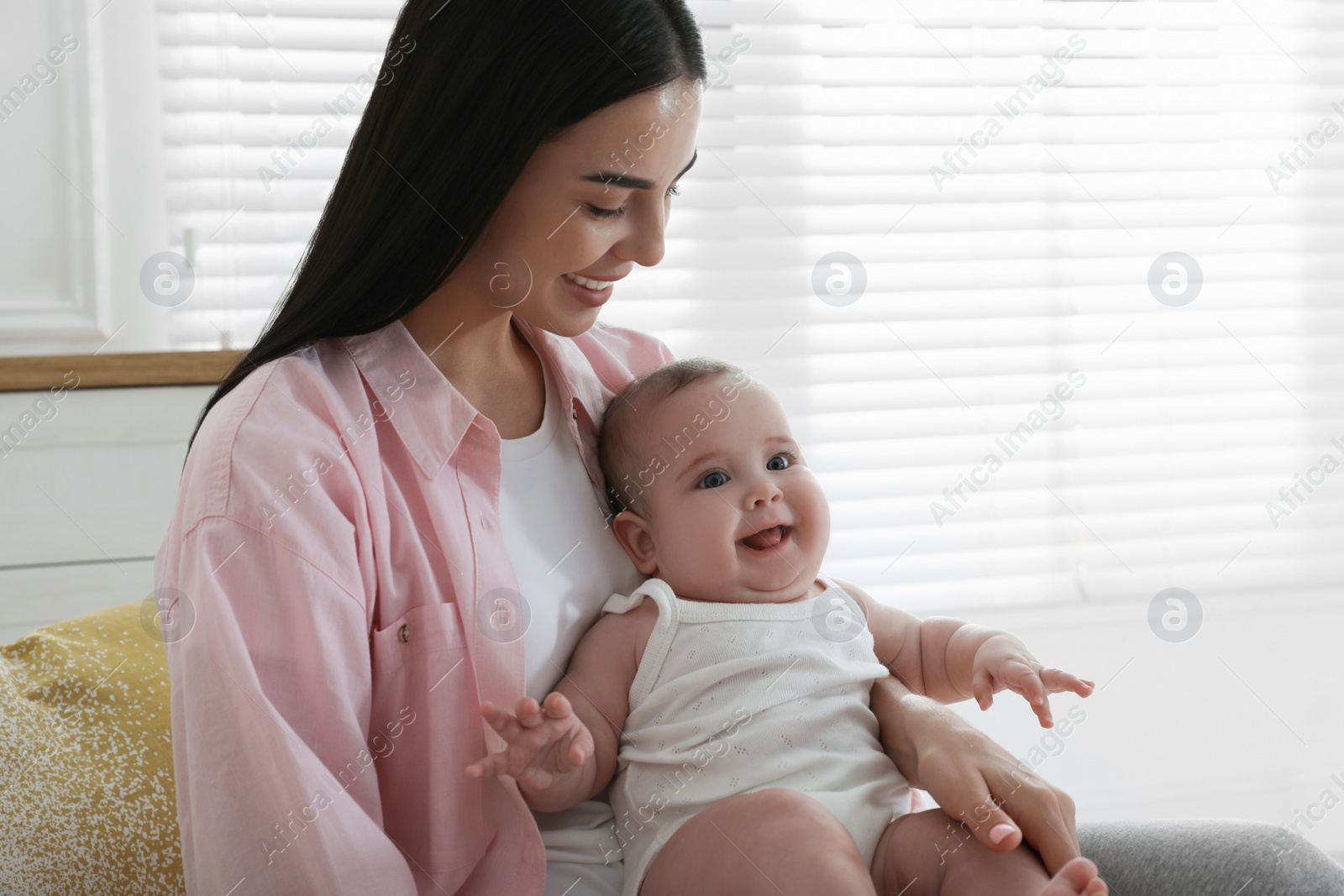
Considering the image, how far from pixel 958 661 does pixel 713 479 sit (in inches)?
14.0

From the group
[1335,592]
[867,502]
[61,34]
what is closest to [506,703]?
[867,502]

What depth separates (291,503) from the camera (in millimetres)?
959

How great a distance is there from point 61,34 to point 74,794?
1471mm

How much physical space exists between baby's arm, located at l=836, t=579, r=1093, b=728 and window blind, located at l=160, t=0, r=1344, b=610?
1.05 metres

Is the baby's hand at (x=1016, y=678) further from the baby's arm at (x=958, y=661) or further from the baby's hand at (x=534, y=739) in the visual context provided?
the baby's hand at (x=534, y=739)

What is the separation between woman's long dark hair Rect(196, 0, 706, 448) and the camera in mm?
1061

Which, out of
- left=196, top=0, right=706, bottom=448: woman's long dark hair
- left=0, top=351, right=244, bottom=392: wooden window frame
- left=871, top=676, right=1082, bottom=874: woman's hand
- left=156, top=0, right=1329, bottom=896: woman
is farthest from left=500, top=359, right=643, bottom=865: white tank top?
left=0, top=351, right=244, bottom=392: wooden window frame

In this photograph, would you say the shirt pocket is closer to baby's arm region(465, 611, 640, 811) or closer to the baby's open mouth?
baby's arm region(465, 611, 640, 811)

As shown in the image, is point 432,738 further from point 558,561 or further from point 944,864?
point 944,864

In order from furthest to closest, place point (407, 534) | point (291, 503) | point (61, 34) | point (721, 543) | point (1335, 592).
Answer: point (1335, 592), point (61, 34), point (721, 543), point (407, 534), point (291, 503)

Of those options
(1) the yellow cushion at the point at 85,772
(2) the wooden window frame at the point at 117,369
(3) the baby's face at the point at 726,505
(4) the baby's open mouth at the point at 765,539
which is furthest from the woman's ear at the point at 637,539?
(2) the wooden window frame at the point at 117,369

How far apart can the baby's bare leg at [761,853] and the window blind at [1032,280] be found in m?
1.39

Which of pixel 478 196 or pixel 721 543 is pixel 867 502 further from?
pixel 478 196

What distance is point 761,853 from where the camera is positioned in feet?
3.08
